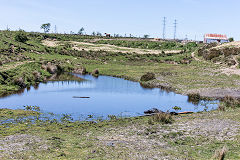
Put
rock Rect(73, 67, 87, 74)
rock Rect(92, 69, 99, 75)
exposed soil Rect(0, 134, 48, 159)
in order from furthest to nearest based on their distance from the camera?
rock Rect(73, 67, 87, 74) < rock Rect(92, 69, 99, 75) < exposed soil Rect(0, 134, 48, 159)

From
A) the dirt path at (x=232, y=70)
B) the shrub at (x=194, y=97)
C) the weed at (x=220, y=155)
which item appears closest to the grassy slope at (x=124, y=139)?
the weed at (x=220, y=155)

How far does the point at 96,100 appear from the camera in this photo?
39906 millimetres

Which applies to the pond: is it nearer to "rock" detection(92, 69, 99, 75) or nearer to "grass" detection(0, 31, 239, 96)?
"grass" detection(0, 31, 239, 96)

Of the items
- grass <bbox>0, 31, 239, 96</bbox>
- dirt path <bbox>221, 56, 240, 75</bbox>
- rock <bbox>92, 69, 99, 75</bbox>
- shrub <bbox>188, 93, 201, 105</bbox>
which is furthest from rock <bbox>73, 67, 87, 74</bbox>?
shrub <bbox>188, 93, 201, 105</bbox>

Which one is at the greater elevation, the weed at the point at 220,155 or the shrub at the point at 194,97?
the weed at the point at 220,155

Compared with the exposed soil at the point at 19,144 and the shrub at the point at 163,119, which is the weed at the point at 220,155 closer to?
the exposed soil at the point at 19,144

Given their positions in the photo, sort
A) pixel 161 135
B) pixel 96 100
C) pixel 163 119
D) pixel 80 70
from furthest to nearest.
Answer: pixel 80 70, pixel 96 100, pixel 163 119, pixel 161 135

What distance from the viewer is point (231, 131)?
22.7 m

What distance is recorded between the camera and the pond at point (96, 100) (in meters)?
33.8

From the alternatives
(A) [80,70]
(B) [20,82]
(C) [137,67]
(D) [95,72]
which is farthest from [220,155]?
(C) [137,67]

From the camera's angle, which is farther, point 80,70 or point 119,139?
point 80,70

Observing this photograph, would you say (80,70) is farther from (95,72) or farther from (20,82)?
(20,82)

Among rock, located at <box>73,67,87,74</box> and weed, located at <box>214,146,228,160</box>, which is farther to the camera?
rock, located at <box>73,67,87,74</box>

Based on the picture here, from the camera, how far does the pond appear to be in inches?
1331
